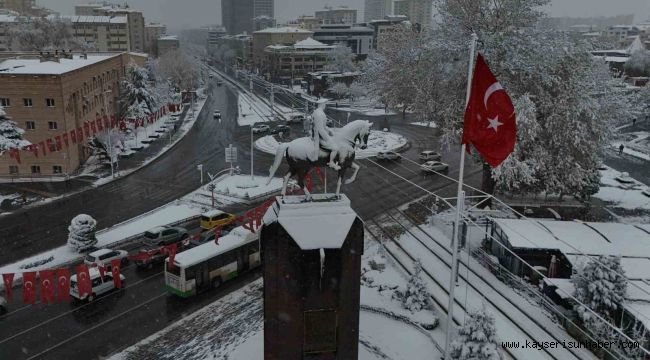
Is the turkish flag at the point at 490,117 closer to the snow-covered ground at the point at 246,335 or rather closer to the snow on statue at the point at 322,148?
the snow on statue at the point at 322,148

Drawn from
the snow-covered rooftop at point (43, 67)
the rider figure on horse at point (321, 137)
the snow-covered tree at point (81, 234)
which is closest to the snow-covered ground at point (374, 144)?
the snow-covered rooftop at point (43, 67)

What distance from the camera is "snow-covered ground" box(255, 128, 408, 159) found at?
5316 centimetres

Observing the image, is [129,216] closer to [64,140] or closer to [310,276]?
[64,140]

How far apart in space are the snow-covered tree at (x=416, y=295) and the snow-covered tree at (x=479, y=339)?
5.32 meters

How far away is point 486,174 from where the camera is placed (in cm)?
3281

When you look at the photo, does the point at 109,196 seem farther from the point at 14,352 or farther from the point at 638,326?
the point at 638,326

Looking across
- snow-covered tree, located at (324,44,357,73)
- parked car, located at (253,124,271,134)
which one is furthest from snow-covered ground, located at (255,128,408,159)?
snow-covered tree, located at (324,44,357,73)

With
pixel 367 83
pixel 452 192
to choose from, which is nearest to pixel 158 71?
pixel 367 83

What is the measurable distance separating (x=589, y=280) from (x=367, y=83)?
70498 millimetres

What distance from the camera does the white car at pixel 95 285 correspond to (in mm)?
22234

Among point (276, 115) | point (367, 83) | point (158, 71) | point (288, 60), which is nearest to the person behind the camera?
point (276, 115)

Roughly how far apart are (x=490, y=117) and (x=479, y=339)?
676 centimetres

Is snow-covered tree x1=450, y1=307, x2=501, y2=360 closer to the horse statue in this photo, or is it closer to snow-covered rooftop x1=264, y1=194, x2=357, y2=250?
snow-covered rooftop x1=264, y1=194, x2=357, y2=250

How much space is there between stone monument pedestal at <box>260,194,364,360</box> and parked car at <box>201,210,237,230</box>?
1686 cm
